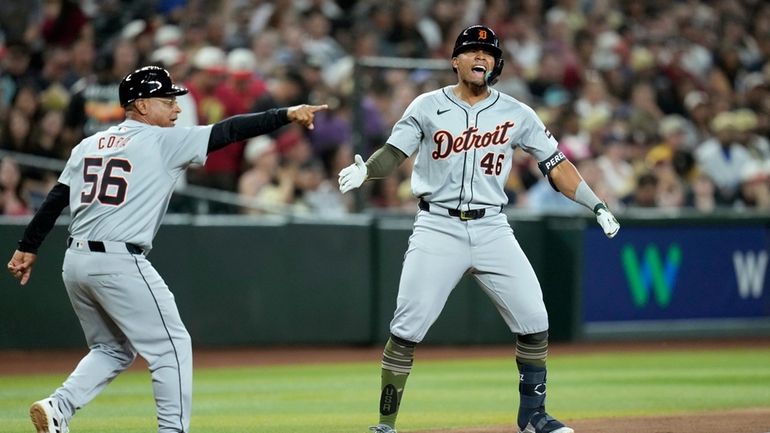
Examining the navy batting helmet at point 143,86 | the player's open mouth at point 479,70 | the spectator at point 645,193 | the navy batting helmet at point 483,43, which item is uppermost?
the navy batting helmet at point 483,43

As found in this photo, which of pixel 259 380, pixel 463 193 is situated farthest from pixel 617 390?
pixel 463 193

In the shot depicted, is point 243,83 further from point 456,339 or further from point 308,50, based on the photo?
point 456,339

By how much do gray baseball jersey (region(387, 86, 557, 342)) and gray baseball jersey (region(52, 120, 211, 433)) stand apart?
117 cm

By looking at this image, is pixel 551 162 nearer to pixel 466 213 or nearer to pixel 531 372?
pixel 466 213

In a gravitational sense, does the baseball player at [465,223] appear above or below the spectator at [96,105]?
below

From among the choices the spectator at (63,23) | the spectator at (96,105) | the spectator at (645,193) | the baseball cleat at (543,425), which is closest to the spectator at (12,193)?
the spectator at (96,105)

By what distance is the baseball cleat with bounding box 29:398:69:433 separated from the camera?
594 centimetres

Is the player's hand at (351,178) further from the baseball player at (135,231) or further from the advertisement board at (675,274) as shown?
the advertisement board at (675,274)

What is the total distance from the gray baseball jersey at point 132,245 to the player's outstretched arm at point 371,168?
763mm

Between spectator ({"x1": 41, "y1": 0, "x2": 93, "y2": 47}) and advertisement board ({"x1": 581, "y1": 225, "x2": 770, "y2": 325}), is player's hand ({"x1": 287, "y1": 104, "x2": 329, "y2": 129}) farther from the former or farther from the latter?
spectator ({"x1": 41, "y1": 0, "x2": 93, "y2": 47})

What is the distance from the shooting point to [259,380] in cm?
1050

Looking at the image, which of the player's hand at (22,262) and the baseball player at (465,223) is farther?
the baseball player at (465,223)

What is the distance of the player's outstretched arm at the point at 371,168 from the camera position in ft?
20.9

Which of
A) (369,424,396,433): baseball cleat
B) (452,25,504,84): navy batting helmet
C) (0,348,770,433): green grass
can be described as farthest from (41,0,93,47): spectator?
(369,424,396,433): baseball cleat
